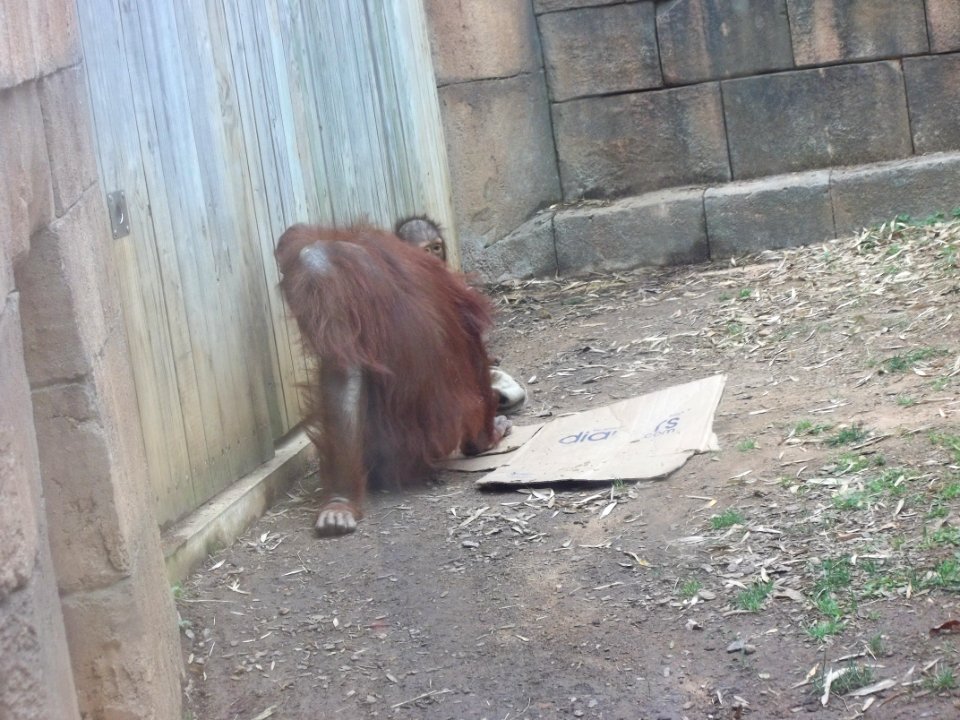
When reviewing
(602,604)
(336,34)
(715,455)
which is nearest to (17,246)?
(602,604)

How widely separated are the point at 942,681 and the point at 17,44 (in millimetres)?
2124

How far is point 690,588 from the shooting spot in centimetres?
311

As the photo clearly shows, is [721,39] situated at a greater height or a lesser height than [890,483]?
greater

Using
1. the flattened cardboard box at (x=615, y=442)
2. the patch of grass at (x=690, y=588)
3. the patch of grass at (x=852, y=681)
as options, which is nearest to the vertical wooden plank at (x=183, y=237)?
the flattened cardboard box at (x=615, y=442)

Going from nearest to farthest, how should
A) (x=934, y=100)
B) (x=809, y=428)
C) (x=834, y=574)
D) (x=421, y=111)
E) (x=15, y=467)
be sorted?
(x=15, y=467)
(x=834, y=574)
(x=809, y=428)
(x=934, y=100)
(x=421, y=111)

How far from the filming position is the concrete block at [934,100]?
682cm

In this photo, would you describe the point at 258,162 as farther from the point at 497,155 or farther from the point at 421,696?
the point at 497,155

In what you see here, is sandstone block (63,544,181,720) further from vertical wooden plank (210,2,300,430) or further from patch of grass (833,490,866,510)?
vertical wooden plank (210,2,300,430)

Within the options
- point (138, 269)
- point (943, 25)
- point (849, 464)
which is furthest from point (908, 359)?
point (943, 25)

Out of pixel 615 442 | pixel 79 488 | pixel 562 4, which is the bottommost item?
pixel 615 442

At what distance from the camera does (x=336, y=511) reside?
4.01 metres

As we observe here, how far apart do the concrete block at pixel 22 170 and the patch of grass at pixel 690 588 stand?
5.68 ft

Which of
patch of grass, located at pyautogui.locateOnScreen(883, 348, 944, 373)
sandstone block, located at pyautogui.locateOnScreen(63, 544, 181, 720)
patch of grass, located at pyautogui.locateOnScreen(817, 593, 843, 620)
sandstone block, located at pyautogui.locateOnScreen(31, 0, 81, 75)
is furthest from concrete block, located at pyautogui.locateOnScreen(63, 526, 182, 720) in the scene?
patch of grass, located at pyautogui.locateOnScreen(883, 348, 944, 373)

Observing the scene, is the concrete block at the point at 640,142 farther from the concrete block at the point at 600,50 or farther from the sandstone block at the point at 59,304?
the sandstone block at the point at 59,304
